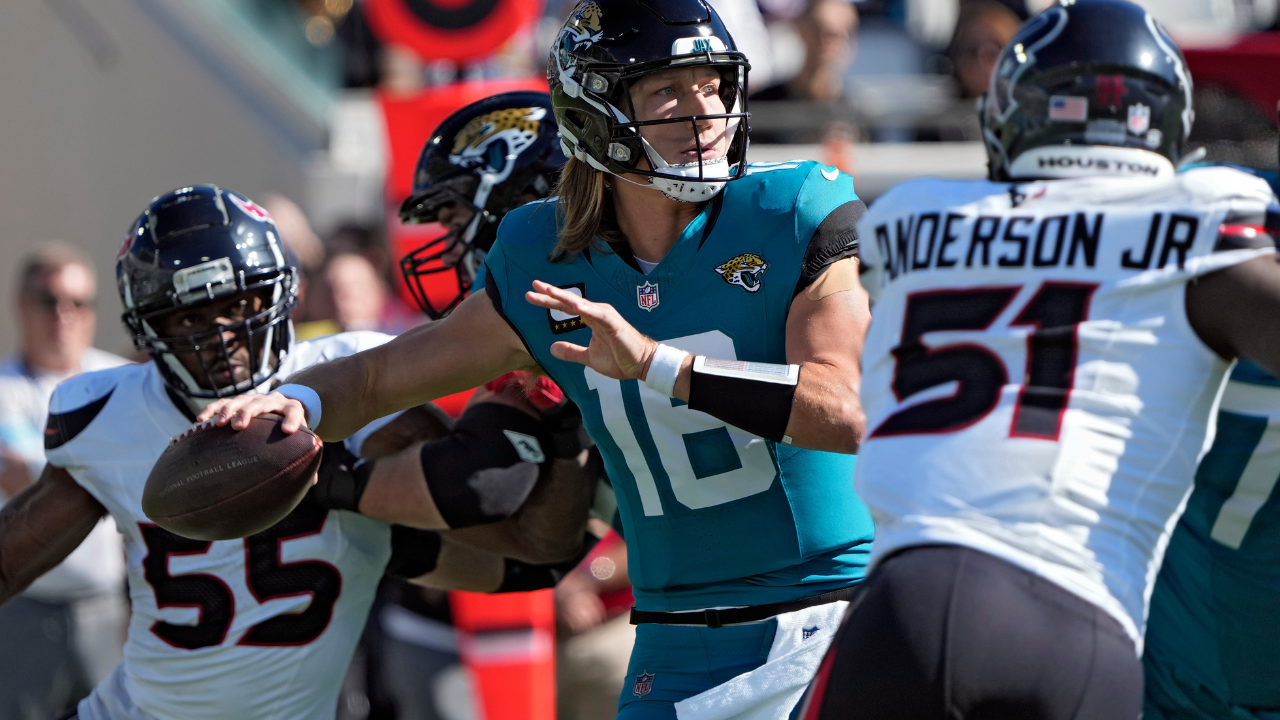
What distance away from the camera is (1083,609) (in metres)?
1.94

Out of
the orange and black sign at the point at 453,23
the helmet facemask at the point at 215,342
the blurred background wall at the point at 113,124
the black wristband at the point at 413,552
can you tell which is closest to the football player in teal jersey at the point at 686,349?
the helmet facemask at the point at 215,342

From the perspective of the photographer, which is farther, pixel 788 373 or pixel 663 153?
pixel 663 153

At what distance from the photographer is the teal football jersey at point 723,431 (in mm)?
2682

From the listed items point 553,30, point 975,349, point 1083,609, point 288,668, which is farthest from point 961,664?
point 553,30

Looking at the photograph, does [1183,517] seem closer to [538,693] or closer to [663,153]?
[663,153]

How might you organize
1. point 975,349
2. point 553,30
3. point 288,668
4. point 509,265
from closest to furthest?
point 975,349
point 509,265
point 288,668
point 553,30

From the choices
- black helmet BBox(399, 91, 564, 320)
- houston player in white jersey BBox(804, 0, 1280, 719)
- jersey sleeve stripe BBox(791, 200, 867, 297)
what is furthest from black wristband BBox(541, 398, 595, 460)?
houston player in white jersey BBox(804, 0, 1280, 719)

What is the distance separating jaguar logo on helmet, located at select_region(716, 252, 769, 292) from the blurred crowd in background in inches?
66.5

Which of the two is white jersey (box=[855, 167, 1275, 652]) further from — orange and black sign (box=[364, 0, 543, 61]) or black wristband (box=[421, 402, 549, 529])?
orange and black sign (box=[364, 0, 543, 61])

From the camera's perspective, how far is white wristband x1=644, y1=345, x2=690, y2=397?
245 cm

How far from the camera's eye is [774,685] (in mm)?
2588

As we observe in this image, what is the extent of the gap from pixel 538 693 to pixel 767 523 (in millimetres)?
2851

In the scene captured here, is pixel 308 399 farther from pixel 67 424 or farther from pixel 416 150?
pixel 416 150

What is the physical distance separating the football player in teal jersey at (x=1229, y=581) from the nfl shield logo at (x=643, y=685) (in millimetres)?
975
